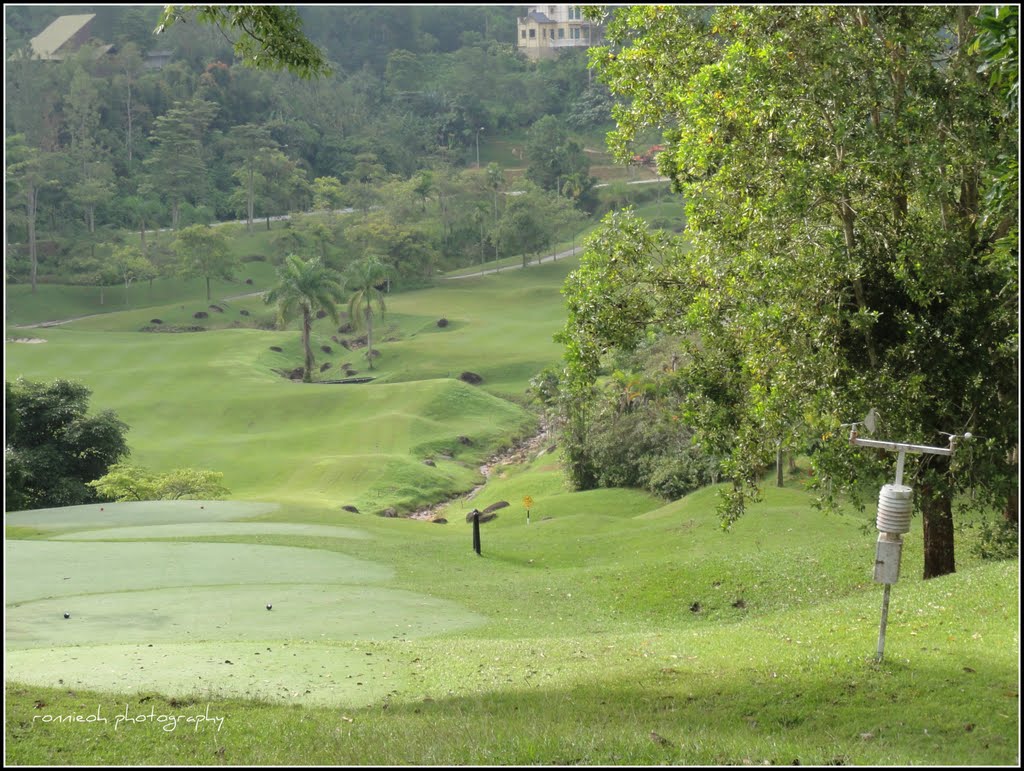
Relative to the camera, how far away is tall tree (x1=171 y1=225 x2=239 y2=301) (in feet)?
318

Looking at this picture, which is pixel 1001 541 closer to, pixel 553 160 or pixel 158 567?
pixel 158 567

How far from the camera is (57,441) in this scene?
4556 centimetres

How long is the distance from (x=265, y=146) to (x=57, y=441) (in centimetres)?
8011

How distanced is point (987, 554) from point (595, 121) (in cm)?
12425

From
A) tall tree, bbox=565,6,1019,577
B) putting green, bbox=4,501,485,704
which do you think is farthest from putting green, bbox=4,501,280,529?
tall tree, bbox=565,6,1019,577

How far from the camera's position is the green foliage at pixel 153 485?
4403cm

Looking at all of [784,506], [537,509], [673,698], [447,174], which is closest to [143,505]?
[537,509]

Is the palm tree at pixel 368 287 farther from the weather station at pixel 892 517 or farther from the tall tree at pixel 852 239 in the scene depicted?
the weather station at pixel 892 517

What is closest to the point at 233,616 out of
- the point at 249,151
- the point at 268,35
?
the point at 268,35

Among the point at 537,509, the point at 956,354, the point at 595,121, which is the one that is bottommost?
the point at 537,509

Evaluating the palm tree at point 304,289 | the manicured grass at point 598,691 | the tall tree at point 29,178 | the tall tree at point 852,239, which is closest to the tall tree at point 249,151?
the tall tree at point 29,178

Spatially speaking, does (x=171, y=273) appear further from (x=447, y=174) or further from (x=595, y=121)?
(x=595, y=121)

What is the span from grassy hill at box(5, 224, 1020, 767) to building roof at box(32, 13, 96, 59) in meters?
111

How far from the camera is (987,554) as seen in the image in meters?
20.5
